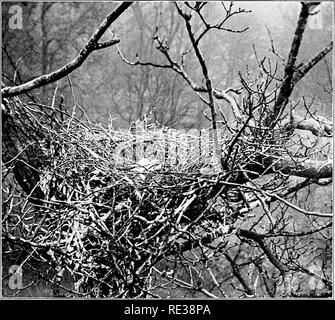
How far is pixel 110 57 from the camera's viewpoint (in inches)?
47.2

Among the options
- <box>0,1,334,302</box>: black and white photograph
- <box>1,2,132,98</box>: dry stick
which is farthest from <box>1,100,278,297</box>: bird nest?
<box>1,2,132,98</box>: dry stick

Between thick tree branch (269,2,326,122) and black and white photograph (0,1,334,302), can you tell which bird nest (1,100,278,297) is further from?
thick tree branch (269,2,326,122)

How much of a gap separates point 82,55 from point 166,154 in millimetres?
237

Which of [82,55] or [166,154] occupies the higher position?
[82,55]

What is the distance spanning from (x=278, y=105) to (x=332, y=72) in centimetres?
11

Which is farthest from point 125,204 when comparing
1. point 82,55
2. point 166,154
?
point 82,55

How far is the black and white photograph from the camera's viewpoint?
889mm

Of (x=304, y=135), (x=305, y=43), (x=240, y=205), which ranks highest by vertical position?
(x=305, y=43)

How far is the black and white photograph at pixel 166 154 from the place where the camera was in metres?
0.89

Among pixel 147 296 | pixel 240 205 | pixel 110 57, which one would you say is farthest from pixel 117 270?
pixel 110 57

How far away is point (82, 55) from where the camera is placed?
859mm

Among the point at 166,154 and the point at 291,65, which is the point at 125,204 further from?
the point at 291,65

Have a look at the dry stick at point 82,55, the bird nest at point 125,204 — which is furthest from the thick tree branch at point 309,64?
the dry stick at point 82,55
